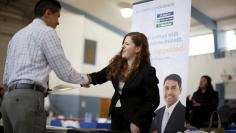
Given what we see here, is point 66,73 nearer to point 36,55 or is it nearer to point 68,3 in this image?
point 36,55

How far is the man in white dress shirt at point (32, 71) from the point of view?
188 cm

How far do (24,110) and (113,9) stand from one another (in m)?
8.67

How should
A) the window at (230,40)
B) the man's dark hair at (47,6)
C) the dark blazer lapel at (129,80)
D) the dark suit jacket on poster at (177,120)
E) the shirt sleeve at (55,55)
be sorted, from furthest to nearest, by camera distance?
the window at (230,40) < the dark suit jacket on poster at (177,120) < the dark blazer lapel at (129,80) < the man's dark hair at (47,6) < the shirt sleeve at (55,55)

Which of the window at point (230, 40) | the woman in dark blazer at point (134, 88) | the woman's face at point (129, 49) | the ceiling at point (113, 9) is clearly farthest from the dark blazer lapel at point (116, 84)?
the window at point (230, 40)

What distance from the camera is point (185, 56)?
345 centimetres

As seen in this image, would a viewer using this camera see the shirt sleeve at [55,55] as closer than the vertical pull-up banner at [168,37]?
Yes

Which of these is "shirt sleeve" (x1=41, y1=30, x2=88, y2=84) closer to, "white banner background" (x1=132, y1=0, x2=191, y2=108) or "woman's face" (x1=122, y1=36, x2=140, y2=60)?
"woman's face" (x1=122, y1=36, x2=140, y2=60)

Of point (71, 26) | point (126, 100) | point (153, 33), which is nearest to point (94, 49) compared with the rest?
point (71, 26)

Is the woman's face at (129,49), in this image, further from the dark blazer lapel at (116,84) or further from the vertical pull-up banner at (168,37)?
the vertical pull-up banner at (168,37)

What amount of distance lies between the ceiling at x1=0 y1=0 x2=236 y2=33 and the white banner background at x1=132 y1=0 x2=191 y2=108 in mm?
1882

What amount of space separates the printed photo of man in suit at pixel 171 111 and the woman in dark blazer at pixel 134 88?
1.27 m

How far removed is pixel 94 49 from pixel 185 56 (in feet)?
→ 24.6

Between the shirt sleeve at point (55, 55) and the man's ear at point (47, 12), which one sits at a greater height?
the man's ear at point (47, 12)

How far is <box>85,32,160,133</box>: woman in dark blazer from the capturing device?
2.14 metres
